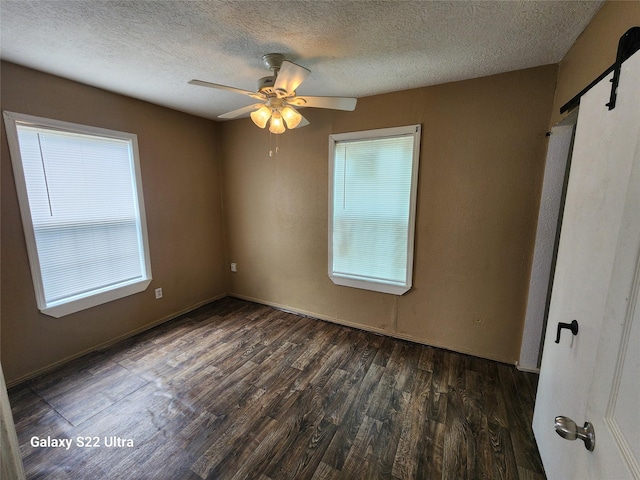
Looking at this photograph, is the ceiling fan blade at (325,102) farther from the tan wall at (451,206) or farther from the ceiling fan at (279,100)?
the tan wall at (451,206)

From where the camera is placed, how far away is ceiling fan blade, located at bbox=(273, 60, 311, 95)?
138cm

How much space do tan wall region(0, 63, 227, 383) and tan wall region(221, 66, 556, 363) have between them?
2.75 ft

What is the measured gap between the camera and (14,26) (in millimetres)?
1441

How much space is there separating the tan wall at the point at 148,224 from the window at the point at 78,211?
0.23 ft

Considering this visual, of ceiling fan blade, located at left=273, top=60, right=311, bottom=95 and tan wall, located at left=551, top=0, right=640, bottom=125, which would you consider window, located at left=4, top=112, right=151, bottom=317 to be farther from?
tan wall, located at left=551, top=0, right=640, bottom=125

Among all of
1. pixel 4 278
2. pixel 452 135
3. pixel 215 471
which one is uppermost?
pixel 452 135

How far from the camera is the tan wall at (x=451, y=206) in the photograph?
6.72 feet

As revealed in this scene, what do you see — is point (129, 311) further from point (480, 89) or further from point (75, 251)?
point (480, 89)

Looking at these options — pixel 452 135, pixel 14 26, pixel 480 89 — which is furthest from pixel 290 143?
pixel 14 26

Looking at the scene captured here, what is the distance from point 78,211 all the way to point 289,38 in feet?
7.47

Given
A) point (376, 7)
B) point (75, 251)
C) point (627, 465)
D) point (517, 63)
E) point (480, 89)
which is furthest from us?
point (75, 251)

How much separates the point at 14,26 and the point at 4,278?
5.43 feet

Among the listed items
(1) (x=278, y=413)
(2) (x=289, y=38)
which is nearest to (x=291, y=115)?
(2) (x=289, y=38)

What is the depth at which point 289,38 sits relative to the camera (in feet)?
5.16
